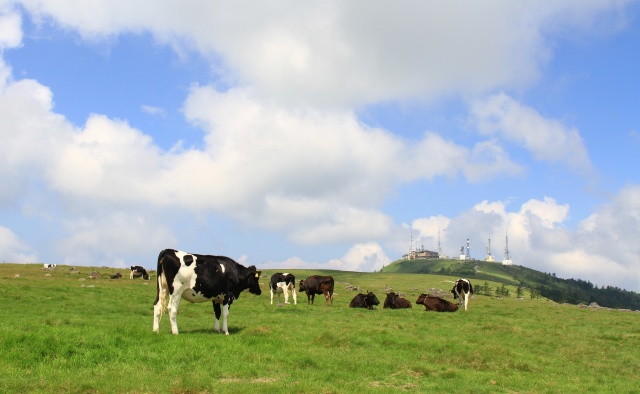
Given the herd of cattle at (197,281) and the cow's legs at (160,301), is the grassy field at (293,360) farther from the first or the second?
the cow's legs at (160,301)

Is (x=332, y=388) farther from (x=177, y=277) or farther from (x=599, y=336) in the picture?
(x=599, y=336)

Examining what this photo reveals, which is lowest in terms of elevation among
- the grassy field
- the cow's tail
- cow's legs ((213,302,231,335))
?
the grassy field

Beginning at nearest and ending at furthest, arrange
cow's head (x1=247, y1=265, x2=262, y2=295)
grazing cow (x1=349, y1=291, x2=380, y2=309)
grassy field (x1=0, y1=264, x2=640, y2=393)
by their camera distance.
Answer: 1. grassy field (x1=0, y1=264, x2=640, y2=393)
2. cow's head (x1=247, y1=265, x2=262, y2=295)
3. grazing cow (x1=349, y1=291, x2=380, y2=309)

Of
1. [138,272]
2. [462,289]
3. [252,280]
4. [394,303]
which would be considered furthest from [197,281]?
[138,272]

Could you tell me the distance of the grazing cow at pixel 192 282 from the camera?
19391 millimetres

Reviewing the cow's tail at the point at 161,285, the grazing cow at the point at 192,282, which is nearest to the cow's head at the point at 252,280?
the grazing cow at the point at 192,282

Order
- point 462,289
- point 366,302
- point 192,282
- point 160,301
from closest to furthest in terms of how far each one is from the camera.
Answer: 1. point 160,301
2. point 192,282
3. point 366,302
4. point 462,289

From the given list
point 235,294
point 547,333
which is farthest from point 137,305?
point 547,333

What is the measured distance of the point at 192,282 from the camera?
64.9 ft

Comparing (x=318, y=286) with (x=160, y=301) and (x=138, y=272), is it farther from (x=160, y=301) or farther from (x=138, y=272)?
(x=138, y=272)

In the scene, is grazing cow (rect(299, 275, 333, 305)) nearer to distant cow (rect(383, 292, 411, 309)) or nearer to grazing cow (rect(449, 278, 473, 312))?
distant cow (rect(383, 292, 411, 309))

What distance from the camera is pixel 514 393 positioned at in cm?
1452

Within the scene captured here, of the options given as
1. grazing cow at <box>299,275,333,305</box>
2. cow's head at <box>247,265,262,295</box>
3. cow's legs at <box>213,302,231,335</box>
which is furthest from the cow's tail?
grazing cow at <box>299,275,333,305</box>

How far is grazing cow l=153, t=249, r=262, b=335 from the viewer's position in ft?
63.6
